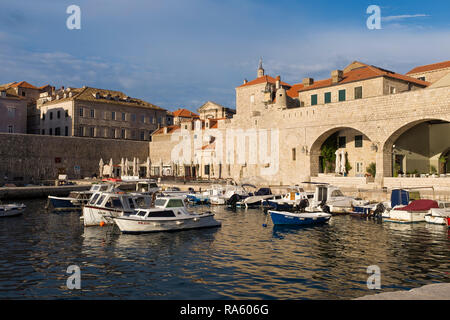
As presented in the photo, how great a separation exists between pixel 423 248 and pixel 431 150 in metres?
25.1

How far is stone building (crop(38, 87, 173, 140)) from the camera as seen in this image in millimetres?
62500

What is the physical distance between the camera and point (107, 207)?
71.8 ft

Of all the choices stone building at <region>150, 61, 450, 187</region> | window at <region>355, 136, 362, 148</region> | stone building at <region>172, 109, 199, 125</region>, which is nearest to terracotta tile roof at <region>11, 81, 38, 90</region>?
stone building at <region>172, 109, 199, 125</region>

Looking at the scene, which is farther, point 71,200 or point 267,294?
point 71,200

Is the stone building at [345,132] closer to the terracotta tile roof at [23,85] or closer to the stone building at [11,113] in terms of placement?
the stone building at [11,113]

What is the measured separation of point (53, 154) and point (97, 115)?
1105 centimetres

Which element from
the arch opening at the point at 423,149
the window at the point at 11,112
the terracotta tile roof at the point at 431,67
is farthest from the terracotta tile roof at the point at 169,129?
the arch opening at the point at 423,149

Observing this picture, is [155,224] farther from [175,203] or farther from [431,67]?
[431,67]

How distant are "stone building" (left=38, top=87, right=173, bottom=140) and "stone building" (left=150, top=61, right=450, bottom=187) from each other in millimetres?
21227

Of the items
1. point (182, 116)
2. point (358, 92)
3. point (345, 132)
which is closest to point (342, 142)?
point (345, 132)

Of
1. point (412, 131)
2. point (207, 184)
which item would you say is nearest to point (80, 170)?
point (207, 184)

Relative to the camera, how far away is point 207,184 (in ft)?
140

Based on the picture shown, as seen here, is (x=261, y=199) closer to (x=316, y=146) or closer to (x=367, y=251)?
(x=316, y=146)

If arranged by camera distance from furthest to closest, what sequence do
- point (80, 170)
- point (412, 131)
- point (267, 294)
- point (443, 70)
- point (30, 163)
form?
point (80, 170), point (30, 163), point (443, 70), point (412, 131), point (267, 294)
